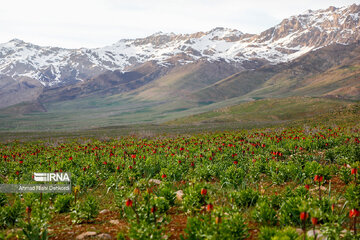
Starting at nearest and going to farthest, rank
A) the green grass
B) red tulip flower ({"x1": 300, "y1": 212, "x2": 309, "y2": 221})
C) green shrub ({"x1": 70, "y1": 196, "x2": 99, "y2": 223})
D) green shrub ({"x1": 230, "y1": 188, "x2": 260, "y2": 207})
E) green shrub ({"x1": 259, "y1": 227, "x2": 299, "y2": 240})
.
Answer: red tulip flower ({"x1": 300, "y1": 212, "x2": 309, "y2": 221}) → green shrub ({"x1": 259, "y1": 227, "x2": 299, "y2": 240}) → green shrub ({"x1": 70, "y1": 196, "x2": 99, "y2": 223}) → green shrub ({"x1": 230, "y1": 188, "x2": 260, "y2": 207}) → the green grass

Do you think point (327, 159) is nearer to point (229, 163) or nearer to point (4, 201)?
point (229, 163)

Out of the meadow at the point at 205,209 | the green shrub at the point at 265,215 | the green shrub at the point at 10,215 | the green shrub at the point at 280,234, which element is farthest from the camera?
the green shrub at the point at 10,215

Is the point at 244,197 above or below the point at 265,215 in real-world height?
below

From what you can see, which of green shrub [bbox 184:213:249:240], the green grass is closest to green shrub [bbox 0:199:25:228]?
green shrub [bbox 184:213:249:240]

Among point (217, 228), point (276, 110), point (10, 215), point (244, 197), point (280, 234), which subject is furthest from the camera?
point (276, 110)

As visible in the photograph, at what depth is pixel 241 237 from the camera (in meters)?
6.38

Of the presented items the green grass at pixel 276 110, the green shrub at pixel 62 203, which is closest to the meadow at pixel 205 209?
the green shrub at pixel 62 203

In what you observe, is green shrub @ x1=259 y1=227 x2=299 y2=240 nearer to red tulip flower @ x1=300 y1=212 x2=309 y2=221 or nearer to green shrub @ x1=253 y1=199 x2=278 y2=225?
red tulip flower @ x1=300 y1=212 x2=309 y2=221

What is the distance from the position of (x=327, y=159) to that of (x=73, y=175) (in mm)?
12376

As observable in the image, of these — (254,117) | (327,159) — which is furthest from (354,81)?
(327,159)

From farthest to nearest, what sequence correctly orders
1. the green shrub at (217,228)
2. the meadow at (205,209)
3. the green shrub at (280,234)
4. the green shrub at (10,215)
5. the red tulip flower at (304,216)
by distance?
the green shrub at (10,215) → the meadow at (205,209) → the green shrub at (217,228) → the green shrub at (280,234) → the red tulip flower at (304,216)

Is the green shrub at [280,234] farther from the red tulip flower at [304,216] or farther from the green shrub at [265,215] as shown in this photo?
the green shrub at [265,215]

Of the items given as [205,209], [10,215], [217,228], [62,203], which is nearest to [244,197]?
[205,209]

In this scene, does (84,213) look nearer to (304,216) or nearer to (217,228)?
(217,228)
